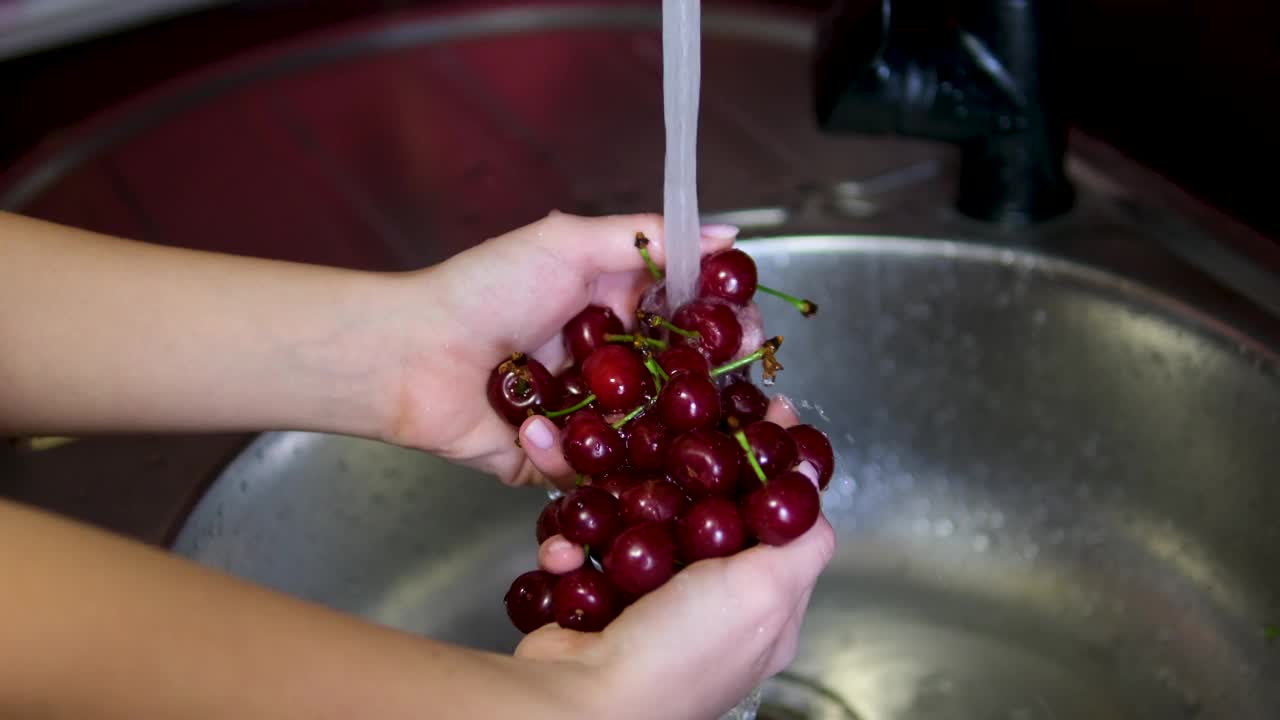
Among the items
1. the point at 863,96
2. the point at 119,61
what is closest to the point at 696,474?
the point at 863,96

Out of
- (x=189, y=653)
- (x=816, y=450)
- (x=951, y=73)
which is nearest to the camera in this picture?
(x=189, y=653)

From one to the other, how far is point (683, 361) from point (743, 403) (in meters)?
0.05

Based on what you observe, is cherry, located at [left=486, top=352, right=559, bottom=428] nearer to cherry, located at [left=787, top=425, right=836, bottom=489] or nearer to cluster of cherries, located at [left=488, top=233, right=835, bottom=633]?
cluster of cherries, located at [left=488, top=233, right=835, bottom=633]

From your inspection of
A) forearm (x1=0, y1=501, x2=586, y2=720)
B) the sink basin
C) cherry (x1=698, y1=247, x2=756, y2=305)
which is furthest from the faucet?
forearm (x1=0, y1=501, x2=586, y2=720)

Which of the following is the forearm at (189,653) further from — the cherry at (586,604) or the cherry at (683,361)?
the cherry at (683,361)

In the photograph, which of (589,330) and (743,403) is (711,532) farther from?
(589,330)

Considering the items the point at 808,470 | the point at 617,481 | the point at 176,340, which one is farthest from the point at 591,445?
the point at 176,340

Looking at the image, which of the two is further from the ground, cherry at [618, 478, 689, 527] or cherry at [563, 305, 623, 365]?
cherry at [563, 305, 623, 365]

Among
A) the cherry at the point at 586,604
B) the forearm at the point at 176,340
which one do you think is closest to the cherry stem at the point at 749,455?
the cherry at the point at 586,604

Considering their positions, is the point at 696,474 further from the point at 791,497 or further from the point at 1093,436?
the point at 1093,436

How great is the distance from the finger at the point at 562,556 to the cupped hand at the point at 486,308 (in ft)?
0.34

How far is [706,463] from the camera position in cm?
65

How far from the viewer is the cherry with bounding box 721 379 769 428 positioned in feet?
2.38

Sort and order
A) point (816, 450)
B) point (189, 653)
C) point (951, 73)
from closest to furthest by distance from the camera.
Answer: point (189, 653)
point (816, 450)
point (951, 73)
